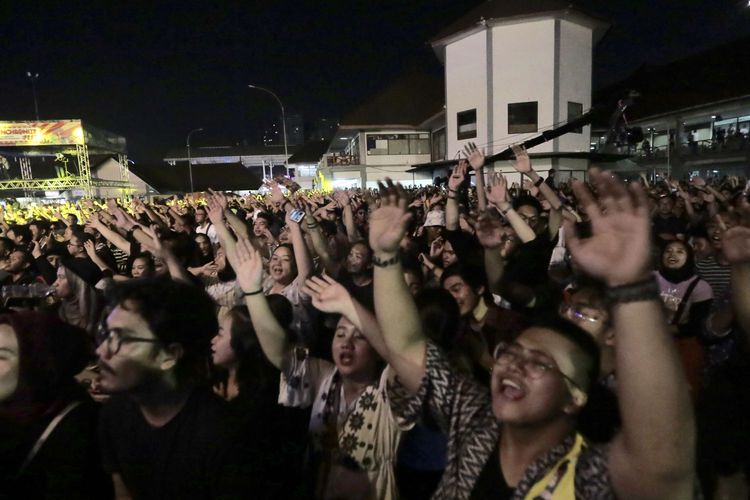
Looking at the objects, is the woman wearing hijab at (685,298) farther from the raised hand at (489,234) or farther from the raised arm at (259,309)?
the raised arm at (259,309)

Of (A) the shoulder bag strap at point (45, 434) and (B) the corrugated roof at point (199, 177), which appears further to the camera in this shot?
(B) the corrugated roof at point (199, 177)

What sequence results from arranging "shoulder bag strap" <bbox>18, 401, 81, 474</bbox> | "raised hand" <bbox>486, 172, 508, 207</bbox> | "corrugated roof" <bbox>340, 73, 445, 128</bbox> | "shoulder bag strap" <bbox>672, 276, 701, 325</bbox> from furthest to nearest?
"corrugated roof" <bbox>340, 73, 445, 128</bbox>, "raised hand" <bbox>486, 172, 508, 207</bbox>, "shoulder bag strap" <bbox>672, 276, 701, 325</bbox>, "shoulder bag strap" <bbox>18, 401, 81, 474</bbox>

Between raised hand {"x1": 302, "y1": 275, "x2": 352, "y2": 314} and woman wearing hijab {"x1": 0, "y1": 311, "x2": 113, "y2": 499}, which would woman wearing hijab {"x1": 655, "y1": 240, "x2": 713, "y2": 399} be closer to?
raised hand {"x1": 302, "y1": 275, "x2": 352, "y2": 314}

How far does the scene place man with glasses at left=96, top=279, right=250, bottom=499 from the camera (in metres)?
1.68

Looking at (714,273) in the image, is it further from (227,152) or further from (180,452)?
(227,152)

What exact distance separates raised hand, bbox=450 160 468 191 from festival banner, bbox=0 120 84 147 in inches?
1229

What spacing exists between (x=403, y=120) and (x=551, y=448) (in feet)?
122

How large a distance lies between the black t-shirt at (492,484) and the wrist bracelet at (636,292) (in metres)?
0.70

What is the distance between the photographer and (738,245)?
7.16 ft

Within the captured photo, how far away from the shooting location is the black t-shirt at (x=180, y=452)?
165 cm

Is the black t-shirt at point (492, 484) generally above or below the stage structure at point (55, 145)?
below

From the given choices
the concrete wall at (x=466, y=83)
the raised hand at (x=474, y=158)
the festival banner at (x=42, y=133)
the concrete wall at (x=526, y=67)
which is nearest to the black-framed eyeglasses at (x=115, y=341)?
the raised hand at (x=474, y=158)

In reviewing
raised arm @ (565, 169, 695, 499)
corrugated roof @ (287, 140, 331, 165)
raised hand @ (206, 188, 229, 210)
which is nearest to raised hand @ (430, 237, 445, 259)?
raised hand @ (206, 188, 229, 210)

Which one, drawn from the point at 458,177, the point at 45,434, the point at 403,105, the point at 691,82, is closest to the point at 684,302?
the point at 458,177
